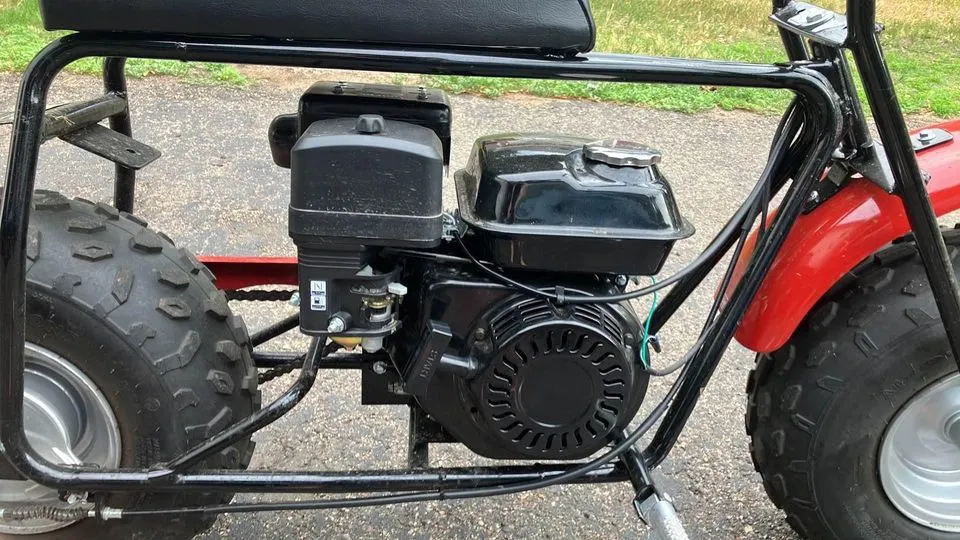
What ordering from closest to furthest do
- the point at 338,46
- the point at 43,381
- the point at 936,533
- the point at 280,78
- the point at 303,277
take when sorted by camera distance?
1. the point at 338,46
2. the point at 303,277
3. the point at 43,381
4. the point at 936,533
5. the point at 280,78

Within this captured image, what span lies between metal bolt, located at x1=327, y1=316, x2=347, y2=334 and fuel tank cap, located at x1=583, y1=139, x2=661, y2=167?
557mm

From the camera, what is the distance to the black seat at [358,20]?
4.02ft

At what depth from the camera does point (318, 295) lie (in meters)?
1.46

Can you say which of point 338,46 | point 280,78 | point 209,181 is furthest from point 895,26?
point 338,46

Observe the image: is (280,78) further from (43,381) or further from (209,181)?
(43,381)

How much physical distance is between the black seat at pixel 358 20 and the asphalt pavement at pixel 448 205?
129 centimetres

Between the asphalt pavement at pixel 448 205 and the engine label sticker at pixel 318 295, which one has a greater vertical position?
the engine label sticker at pixel 318 295

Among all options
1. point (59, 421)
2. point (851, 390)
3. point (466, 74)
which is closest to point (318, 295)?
point (466, 74)

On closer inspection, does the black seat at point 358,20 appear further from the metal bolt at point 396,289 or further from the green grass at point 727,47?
the green grass at point 727,47

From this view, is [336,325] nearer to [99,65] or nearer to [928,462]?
[928,462]

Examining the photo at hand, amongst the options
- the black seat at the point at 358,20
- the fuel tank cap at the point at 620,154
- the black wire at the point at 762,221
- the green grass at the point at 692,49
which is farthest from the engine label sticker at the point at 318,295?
the green grass at the point at 692,49

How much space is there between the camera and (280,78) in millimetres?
5117

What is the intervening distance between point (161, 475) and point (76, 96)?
12.4 feet

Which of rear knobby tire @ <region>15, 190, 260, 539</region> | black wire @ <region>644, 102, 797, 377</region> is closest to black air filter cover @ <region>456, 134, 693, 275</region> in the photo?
black wire @ <region>644, 102, 797, 377</region>
